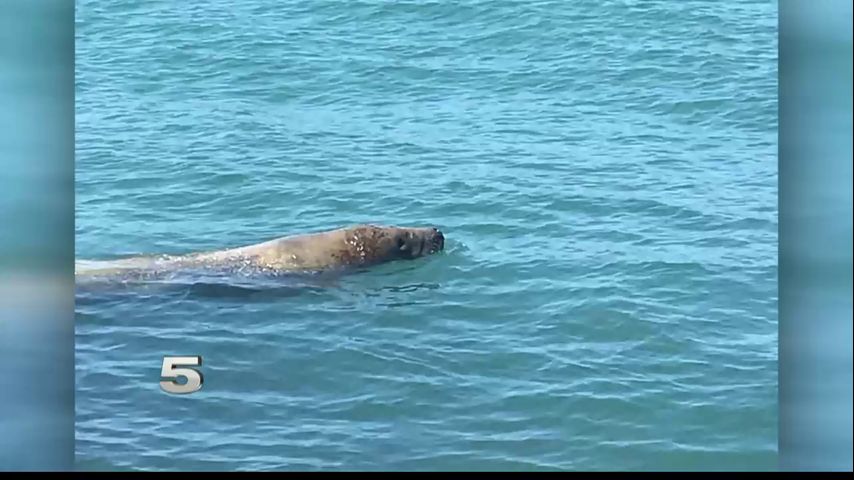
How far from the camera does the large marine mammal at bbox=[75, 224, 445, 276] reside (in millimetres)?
5730

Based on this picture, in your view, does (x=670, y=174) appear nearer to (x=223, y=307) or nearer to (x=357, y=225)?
(x=357, y=225)

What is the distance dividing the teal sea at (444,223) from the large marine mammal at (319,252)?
47 mm

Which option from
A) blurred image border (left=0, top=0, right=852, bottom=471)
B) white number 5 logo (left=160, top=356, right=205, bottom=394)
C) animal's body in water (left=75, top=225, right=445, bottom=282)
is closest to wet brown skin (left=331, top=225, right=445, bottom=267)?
animal's body in water (left=75, top=225, right=445, bottom=282)

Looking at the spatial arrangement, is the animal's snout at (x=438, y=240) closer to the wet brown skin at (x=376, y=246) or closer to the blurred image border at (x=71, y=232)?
the wet brown skin at (x=376, y=246)

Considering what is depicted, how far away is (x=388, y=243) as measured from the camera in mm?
5840

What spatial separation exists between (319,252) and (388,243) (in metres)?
0.27

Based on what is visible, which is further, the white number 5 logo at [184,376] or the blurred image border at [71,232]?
the white number 5 logo at [184,376]

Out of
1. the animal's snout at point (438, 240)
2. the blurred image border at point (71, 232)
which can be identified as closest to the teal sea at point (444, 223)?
the animal's snout at point (438, 240)

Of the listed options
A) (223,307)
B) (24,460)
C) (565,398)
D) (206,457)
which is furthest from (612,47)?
(24,460)

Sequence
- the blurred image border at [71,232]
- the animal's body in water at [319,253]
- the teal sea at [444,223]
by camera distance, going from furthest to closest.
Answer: the animal's body in water at [319,253] → the teal sea at [444,223] → the blurred image border at [71,232]

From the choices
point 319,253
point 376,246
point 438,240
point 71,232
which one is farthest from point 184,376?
point 438,240

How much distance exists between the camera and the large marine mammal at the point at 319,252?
5730 mm

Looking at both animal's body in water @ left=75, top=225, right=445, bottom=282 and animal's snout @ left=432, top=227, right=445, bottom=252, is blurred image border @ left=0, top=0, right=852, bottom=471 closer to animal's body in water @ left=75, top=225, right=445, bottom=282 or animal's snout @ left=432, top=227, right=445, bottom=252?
animal's body in water @ left=75, top=225, right=445, bottom=282

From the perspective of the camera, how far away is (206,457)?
5301 millimetres
